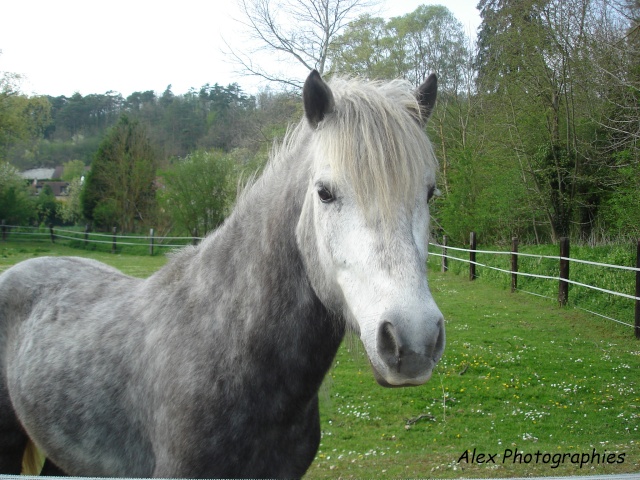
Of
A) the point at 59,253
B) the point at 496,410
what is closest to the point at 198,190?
the point at 59,253

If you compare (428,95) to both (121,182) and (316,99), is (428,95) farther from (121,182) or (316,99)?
(121,182)

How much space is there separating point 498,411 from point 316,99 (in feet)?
16.3

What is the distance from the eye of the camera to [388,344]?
57.4 inches

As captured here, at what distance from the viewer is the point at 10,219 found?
31.0 meters

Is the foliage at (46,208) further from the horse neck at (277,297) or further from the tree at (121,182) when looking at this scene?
the horse neck at (277,297)

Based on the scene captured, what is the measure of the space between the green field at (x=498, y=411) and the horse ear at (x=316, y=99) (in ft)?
3.21

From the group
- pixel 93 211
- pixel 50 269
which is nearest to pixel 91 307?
pixel 50 269

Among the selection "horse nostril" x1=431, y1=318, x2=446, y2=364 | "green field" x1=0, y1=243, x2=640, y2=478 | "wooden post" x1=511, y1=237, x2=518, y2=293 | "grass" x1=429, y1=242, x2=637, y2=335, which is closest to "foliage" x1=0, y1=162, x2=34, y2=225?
"grass" x1=429, y1=242, x2=637, y2=335

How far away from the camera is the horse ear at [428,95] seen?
2141 millimetres

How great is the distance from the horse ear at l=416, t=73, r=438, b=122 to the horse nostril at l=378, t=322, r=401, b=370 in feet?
3.56

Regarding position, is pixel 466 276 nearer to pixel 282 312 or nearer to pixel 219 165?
pixel 219 165

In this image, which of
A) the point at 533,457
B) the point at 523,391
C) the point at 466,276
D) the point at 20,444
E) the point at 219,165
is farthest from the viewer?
the point at 219,165

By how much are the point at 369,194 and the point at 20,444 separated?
2.64 meters

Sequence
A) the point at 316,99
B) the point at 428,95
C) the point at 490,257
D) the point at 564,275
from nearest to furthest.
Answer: the point at 316,99 < the point at 428,95 < the point at 564,275 < the point at 490,257
